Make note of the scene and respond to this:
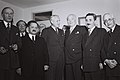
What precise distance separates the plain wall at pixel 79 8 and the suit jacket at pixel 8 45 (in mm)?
965

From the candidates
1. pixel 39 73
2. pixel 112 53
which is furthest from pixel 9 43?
pixel 112 53

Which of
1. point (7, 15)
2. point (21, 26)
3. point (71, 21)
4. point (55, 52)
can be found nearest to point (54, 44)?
point (55, 52)

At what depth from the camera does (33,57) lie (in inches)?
125

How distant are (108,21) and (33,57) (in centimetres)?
131

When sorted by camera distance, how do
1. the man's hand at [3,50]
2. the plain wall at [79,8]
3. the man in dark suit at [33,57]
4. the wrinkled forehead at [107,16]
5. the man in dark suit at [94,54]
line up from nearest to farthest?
the man's hand at [3,50]
the man in dark suit at [94,54]
the man in dark suit at [33,57]
the wrinkled forehead at [107,16]
the plain wall at [79,8]

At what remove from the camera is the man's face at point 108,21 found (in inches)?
125

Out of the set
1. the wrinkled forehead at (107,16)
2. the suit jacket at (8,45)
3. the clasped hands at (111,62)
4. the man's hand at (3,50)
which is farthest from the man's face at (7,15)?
the clasped hands at (111,62)

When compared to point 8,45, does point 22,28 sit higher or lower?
higher

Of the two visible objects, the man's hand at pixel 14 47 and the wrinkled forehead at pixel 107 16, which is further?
the wrinkled forehead at pixel 107 16

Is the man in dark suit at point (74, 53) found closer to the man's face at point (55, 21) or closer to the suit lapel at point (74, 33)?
the suit lapel at point (74, 33)

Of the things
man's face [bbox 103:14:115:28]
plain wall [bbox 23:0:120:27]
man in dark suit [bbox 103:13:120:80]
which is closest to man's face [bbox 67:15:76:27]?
plain wall [bbox 23:0:120:27]

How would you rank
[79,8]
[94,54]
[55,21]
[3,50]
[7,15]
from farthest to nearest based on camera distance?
[79,8]
[55,21]
[7,15]
[94,54]
[3,50]

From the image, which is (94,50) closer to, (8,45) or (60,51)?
(60,51)

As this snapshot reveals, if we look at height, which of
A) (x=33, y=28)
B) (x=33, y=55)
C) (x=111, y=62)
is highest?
(x=33, y=28)
